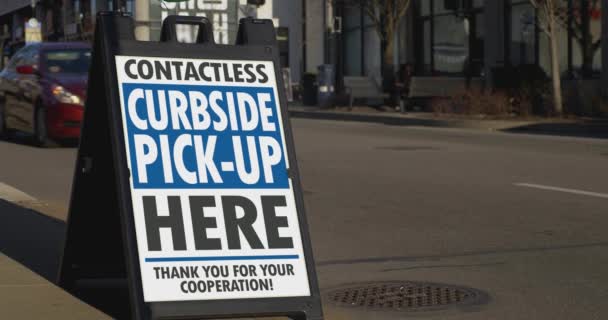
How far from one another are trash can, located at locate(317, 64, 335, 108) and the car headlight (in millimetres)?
23505

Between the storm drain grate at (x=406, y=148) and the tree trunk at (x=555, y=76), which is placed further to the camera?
the tree trunk at (x=555, y=76)

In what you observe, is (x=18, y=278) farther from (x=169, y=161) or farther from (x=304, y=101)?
(x=304, y=101)

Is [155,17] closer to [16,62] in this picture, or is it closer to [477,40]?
[16,62]

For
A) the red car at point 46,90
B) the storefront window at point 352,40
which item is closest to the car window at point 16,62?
the red car at point 46,90

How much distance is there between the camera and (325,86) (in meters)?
42.0

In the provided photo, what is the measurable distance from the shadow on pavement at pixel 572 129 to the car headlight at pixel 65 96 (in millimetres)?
10475

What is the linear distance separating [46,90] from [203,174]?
13.5m

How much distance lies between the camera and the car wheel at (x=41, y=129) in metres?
18.6

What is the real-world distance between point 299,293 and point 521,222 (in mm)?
4893

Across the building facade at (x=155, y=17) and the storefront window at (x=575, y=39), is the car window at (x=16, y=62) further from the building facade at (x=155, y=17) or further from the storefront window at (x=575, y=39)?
the storefront window at (x=575, y=39)

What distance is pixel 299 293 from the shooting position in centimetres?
539

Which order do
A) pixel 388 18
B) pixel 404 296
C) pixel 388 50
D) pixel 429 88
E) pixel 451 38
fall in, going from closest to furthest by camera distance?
pixel 404 296 → pixel 429 88 → pixel 388 18 → pixel 388 50 → pixel 451 38

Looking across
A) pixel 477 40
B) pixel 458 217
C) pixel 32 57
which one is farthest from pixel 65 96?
pixel 477 40

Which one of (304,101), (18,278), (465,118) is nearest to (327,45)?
(304,101)
